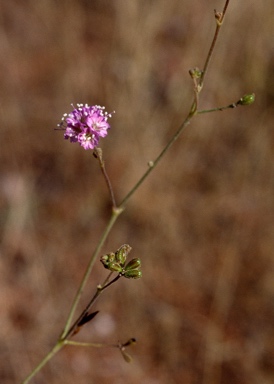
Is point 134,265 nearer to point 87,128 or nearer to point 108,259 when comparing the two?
point 108,259

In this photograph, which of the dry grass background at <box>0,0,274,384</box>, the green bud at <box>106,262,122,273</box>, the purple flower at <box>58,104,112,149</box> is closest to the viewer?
the green bud at <box>106,262,122,273</box>

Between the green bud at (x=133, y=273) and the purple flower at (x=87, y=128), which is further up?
the purple flower at (x=87, y=128)

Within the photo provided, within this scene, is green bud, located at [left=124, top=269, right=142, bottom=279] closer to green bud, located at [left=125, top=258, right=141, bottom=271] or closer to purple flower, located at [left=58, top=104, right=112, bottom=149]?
green bud, located at [left=125, top=258, right=141, bottom=271]

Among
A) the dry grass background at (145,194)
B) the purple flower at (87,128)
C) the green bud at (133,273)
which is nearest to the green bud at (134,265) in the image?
the green bud at (133,273)

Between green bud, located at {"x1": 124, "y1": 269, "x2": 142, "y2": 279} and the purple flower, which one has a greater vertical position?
the purple flower

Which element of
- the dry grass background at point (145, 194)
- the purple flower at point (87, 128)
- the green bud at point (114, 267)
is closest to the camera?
the green bud at point (114, 267)

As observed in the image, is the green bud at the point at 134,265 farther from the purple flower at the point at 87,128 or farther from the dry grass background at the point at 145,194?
the dry grass background at the point at 145,194

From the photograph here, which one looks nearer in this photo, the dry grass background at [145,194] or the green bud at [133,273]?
the green bud at [133,273]

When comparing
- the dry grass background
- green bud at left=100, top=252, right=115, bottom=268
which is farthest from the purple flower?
the dry grass background

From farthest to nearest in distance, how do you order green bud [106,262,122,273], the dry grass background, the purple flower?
the dry grass background, the purple flower, green bud [106,262,122,273]

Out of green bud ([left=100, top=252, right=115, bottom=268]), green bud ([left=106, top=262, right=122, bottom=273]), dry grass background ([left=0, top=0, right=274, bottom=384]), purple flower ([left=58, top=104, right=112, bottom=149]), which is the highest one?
dry grass background ([left=0, top=0, right=274, bottom=384])
